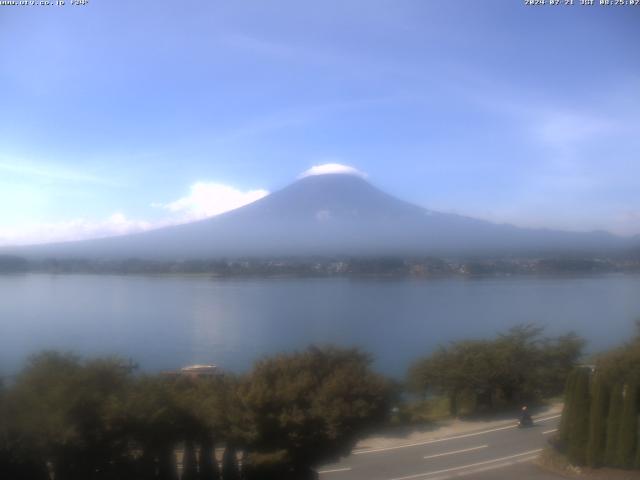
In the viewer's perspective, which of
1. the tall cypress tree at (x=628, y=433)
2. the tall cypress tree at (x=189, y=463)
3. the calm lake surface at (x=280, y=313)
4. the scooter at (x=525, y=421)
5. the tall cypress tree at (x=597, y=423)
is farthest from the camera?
the calm lake surface at (x=280, y=313)

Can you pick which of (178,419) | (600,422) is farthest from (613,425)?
(178,419)

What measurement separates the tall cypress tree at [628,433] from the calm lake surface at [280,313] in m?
3.32

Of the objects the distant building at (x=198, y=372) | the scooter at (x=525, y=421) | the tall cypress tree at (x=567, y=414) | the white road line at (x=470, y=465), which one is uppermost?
the distant building at (x=198, y=372)

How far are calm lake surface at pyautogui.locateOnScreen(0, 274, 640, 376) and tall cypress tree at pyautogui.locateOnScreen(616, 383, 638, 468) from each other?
10.9 ft

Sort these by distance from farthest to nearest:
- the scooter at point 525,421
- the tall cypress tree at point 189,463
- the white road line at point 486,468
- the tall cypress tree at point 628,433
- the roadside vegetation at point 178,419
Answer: the scooter at point 525,421, the tall cypress tree at point 628,433, the white road line at point 486,468, the tall cypress tree at point 189,463, the roadside vegetation at point 178,419

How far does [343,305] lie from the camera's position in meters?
12.8

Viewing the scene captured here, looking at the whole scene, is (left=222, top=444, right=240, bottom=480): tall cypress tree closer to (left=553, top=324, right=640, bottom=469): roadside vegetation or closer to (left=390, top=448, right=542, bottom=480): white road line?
(left=390, top=448, right=542, bottom=480): white road line

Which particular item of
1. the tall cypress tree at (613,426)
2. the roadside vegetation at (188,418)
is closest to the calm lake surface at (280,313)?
the roadside vegetation at (188,418)

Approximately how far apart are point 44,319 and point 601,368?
8224 millimetres

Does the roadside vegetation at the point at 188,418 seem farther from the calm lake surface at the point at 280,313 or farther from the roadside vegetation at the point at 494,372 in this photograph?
the roadside vegetation at the point at 494,372

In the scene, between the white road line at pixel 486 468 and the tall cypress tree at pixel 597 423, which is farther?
the tall cypress tree at pixel 597 423

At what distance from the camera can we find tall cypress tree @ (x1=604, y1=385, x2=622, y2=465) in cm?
614

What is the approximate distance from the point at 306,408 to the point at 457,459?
1.91 meters

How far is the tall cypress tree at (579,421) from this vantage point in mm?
6211
